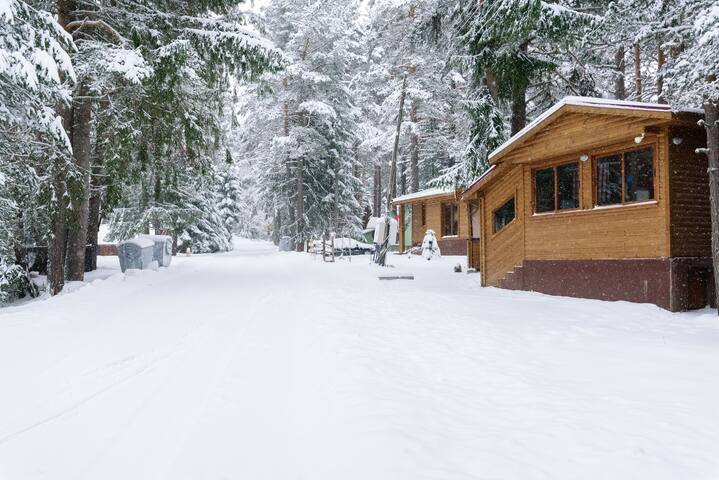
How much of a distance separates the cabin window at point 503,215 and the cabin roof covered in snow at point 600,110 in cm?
234

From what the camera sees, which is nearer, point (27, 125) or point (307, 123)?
point (27, 125)

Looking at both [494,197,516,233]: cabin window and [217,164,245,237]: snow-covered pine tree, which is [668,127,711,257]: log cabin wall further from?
[217,164,245,237]: snow-covered pine tree

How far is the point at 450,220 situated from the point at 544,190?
14380 millimetres

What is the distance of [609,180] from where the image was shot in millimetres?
10586

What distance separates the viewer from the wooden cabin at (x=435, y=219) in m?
25.6

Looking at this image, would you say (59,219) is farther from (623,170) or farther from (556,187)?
(623,170)

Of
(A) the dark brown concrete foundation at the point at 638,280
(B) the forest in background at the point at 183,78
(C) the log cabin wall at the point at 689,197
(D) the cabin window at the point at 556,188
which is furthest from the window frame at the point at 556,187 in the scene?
(B) the forest in background at the point at 183,78

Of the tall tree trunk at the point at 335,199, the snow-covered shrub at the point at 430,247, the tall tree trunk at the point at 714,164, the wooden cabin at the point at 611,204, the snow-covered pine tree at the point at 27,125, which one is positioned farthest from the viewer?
the tall tree trunk at the point at 335,199

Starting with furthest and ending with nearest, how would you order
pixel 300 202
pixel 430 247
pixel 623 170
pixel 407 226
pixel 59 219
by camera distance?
pixel 407 226 → pixel 300 202 → pixel 430 247 → pixel 59 219 → pixel 623 170

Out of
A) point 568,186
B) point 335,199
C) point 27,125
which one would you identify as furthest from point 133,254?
point 335,199

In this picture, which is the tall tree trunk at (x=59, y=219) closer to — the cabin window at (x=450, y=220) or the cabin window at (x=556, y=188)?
the cabin window at (x=556, y=188)

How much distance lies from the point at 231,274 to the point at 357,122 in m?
20.7

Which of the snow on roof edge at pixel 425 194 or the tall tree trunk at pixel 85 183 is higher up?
the snow on roof edge at pixel 425 194

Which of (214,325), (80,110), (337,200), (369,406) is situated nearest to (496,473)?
(369,406)
